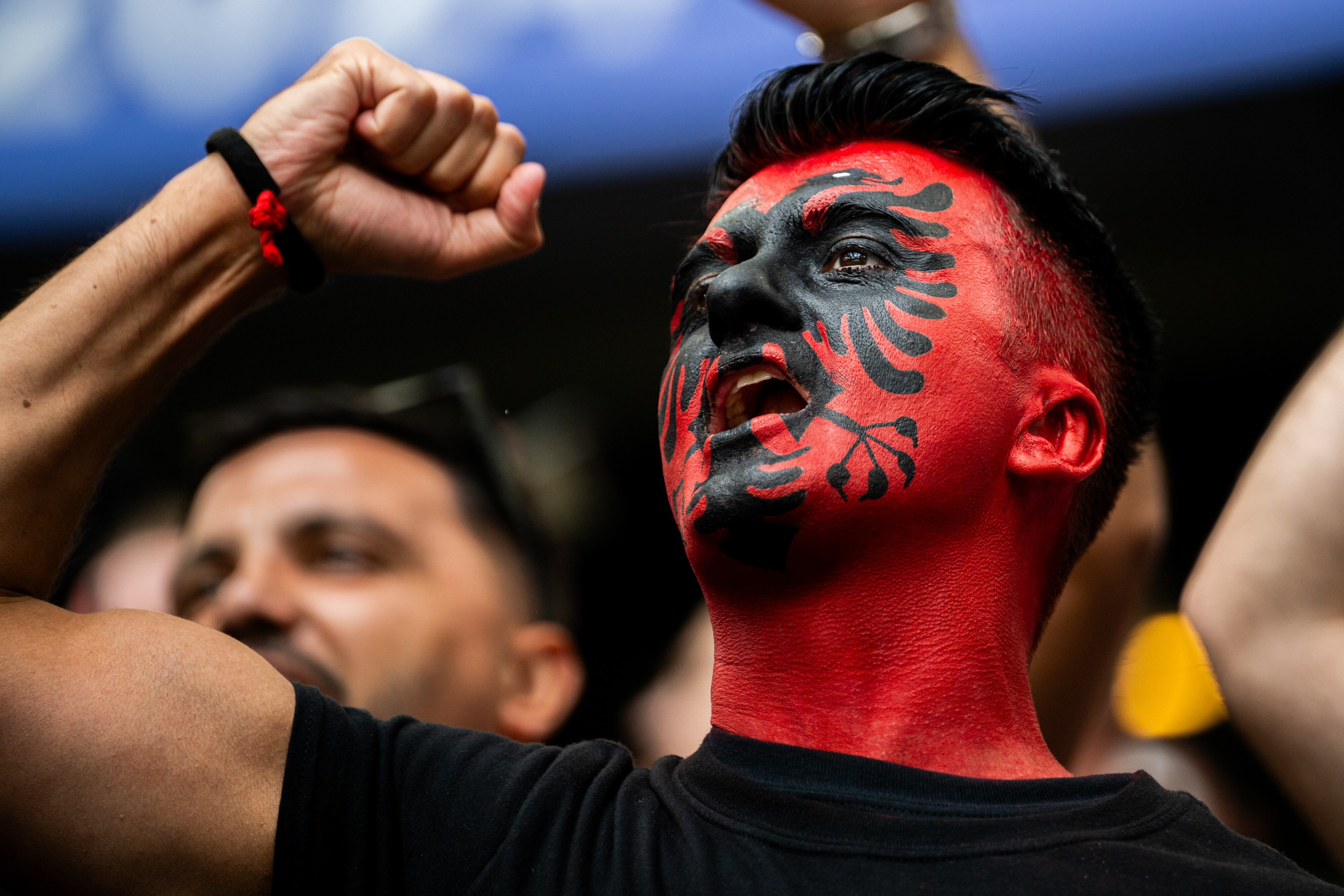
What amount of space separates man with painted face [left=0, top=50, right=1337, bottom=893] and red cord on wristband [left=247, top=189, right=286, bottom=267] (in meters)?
0.03

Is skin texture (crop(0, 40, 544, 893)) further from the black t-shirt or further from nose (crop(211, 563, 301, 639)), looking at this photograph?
nose (crop(211, 563, 301, 639))

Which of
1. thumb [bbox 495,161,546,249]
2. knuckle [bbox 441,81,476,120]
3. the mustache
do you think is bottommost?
the mustache

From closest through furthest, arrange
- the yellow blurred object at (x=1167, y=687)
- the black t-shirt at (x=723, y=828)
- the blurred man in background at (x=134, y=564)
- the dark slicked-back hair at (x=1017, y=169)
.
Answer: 1. the black t-shirt at (x=723, y=828)
2. the dark slicked-back hair at (x=1017, y=169)
3. the blurred man in background at (x=134, y=564)
4. the yellow blurred object at (x=1167, y=687)

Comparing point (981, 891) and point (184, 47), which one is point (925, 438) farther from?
point (184, 47)

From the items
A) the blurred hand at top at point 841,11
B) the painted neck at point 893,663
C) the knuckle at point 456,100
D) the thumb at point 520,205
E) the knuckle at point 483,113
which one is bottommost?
the painted neck at point 893,663

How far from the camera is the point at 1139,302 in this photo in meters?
2.08

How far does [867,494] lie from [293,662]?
160 centimetres

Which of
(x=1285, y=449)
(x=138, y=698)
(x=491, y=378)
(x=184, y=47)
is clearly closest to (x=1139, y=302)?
(x=1285, y=449)

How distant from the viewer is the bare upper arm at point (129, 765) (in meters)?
1.48

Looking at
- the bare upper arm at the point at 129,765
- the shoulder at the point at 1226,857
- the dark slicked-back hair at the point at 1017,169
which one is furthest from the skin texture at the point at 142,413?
the shoulder at the point at 1226,857

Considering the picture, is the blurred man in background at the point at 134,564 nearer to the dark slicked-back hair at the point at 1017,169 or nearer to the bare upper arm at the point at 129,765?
the bare upper arm at the point at 129,765

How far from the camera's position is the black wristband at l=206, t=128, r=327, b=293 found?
1952 mm

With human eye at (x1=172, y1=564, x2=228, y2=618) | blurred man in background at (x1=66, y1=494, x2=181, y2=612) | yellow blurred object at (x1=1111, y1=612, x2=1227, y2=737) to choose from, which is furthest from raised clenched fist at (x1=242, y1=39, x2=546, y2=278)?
yellow blurred object at (x1=1111, y1=612, x2=1227, y2=737)

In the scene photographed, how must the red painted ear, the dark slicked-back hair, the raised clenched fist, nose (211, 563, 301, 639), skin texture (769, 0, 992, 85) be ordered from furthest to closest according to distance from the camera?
nose (211, 563, 301, 639), skin texture (769, 0, 992, 85), the raised clenched fist, the dark slicked-back hair, the red painted ear
